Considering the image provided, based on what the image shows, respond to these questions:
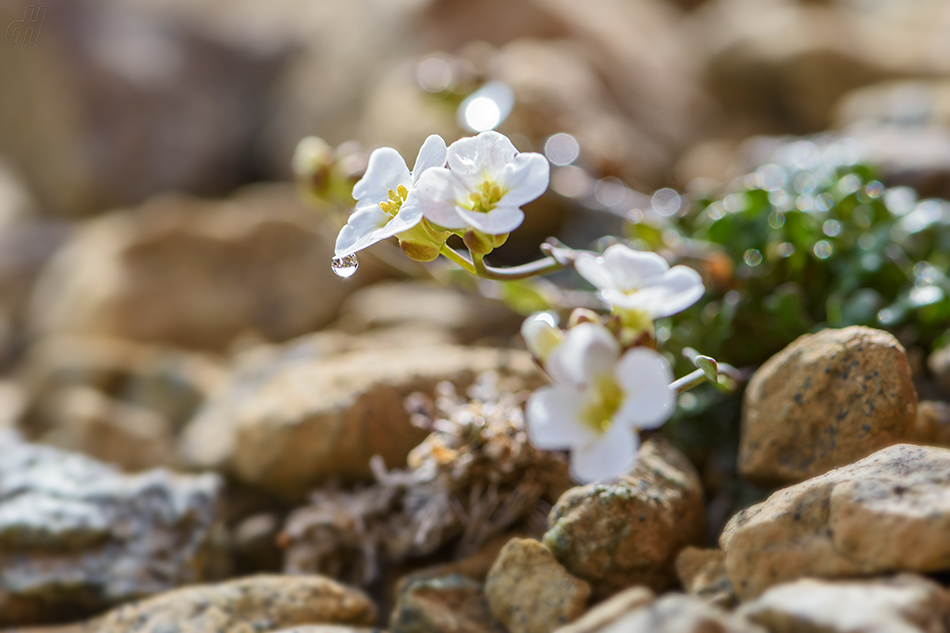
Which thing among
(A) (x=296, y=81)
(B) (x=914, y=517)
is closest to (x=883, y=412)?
(B) (x=914, y=517)

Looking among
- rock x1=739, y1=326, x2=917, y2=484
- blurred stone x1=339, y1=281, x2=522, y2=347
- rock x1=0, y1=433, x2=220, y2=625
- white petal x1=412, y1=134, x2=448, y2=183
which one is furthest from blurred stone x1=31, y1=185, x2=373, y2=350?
rock x1=739, y1=326, x2=917, y2=484

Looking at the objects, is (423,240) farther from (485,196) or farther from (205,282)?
(205,282)

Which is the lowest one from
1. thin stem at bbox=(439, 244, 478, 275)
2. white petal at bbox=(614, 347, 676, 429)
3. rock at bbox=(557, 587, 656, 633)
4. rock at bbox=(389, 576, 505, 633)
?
rock at bbox=(557, 587, 656, 633)

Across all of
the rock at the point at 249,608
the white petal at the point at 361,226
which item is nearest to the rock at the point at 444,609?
the rock at the point at 249,608

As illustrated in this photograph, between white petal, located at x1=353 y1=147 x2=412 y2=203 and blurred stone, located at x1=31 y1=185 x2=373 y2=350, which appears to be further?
blurred stone, located at x1=31 y1=185 x2=373 y2=350

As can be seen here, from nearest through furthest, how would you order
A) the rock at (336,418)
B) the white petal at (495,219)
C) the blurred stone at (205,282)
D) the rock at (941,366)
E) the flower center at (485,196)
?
the white petal at (495,219) < the flower center at (485,196) < the rock at (941,366) < the rock at (336,418) < the blurred stone at (205,282)

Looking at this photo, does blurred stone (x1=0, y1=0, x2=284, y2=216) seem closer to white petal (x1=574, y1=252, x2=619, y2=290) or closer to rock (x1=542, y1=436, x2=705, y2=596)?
rock (x1=542, y1=436, x2=705, y2=596)

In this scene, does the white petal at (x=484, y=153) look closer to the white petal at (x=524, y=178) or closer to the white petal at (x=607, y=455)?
the white petal at (x=524, y=178)
